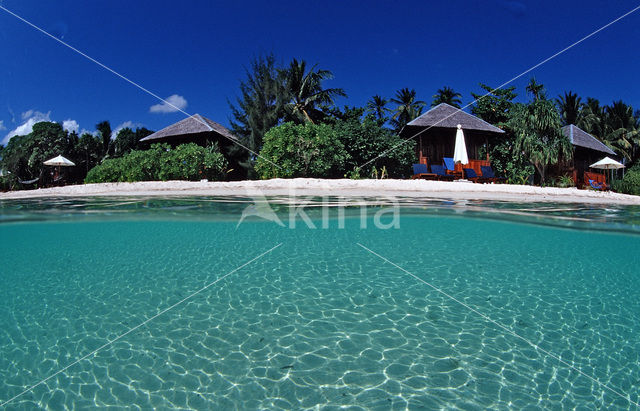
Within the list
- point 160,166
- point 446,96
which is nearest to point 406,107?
point 446,96

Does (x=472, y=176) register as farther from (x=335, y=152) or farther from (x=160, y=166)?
(x=160, y=166)

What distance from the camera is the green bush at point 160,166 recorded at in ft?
51.7

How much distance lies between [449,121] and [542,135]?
4.76m

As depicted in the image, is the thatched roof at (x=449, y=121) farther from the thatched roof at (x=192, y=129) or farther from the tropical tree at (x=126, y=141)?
the tropical tree at (x=126, y=141)

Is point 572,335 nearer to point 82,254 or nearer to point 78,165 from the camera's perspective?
point 82,254

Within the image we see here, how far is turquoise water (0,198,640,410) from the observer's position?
2.65 meters

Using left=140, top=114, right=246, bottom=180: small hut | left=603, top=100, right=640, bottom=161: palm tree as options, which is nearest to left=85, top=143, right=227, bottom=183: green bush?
left=140, top=114, right=246, bottom=180: small hut

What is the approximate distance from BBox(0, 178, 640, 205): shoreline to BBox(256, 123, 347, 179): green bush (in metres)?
1.21

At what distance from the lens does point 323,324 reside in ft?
12.5

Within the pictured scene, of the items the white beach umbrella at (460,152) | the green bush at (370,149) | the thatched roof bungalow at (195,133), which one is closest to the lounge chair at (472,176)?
the white beach umbrella at (460,152)

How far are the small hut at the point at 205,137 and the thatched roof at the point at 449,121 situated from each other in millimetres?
10466

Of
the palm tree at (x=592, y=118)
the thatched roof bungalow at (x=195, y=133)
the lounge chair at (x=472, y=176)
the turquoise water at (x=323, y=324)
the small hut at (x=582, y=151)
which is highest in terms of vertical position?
the palm tree at (x=592, y=118)

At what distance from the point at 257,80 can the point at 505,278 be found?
63.1 feet

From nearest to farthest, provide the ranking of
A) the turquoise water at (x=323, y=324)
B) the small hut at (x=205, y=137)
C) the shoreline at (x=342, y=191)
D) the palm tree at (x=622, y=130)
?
1. the turquoise water at (x=323, y=324)
2. the shoreline at (x=342, y=191)
3. the small hut at (x=205, y=137)
4. the palm tree at (x=622, y=130)
